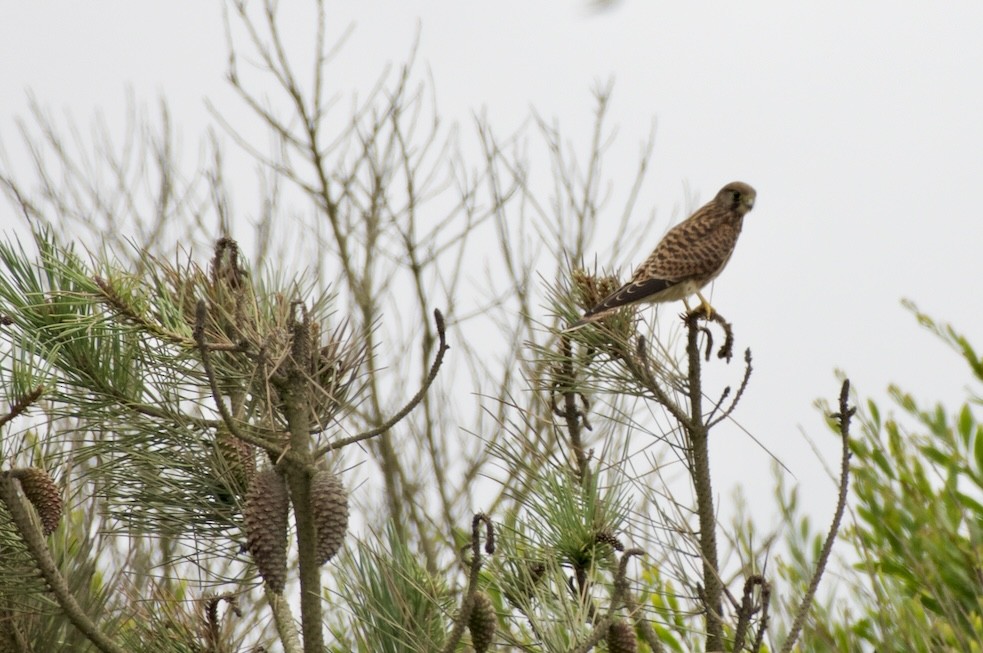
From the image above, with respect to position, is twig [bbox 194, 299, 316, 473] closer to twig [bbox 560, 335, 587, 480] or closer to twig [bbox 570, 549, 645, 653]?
twig [bbox 570, 549, 645, 653]

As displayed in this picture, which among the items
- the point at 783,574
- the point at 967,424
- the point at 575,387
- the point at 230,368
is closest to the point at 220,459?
the point at 230,368

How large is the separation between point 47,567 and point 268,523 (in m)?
0.50

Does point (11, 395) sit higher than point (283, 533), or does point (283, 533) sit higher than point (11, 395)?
point (11, 395)

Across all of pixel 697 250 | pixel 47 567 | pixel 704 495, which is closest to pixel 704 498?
pixel 704 495

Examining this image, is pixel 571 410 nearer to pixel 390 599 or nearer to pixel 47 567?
pixel 390 599

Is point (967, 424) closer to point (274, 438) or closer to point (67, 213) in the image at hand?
point (274, 438)

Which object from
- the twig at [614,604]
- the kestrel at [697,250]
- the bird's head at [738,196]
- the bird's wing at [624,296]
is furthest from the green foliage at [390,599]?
the bird's head at [738,196]

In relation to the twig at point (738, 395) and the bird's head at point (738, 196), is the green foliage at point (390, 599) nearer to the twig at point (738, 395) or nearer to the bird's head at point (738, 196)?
the twig at point (738, 395)

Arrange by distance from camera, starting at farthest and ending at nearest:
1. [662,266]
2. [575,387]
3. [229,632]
A: [662,266] → [575,387] → [229,632]

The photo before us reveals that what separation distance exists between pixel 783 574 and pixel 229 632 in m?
1.73

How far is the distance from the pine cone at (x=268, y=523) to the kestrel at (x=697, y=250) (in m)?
1.47

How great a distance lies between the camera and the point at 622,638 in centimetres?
258

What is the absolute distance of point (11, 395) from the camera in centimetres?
248

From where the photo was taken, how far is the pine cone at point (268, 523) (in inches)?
97.0
